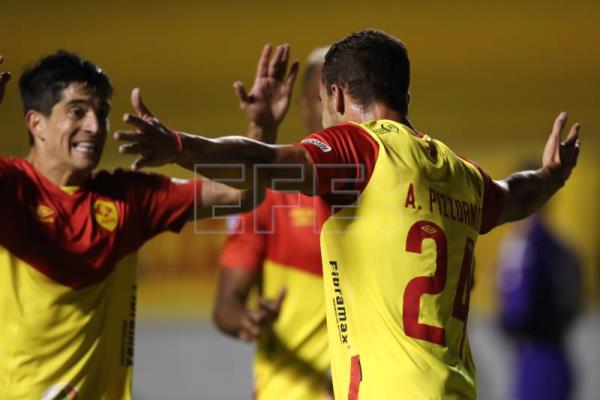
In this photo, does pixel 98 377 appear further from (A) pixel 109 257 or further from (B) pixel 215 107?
(B) pixel 215 107

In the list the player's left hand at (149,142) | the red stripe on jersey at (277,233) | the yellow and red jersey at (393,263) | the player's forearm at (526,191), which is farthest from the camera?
the red stripe on jersey at (277,233)

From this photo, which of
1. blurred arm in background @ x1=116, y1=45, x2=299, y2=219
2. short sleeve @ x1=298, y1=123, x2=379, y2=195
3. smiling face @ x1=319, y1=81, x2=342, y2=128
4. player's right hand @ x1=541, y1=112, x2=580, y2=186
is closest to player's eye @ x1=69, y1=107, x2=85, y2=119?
blurred arm in background @ x1=116, y1=45, x2=299, y2=219

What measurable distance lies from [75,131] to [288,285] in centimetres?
148

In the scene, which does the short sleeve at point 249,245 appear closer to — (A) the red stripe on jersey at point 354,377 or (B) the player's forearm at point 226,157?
(A) the red stripe on jersey at point 354,377

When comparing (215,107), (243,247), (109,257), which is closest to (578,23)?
(215,107)

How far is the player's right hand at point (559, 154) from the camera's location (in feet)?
14.6

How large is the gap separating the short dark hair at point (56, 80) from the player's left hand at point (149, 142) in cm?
147

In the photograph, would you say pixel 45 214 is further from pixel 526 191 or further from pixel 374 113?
pixel 526 191

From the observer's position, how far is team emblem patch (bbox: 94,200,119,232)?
14.5 ft

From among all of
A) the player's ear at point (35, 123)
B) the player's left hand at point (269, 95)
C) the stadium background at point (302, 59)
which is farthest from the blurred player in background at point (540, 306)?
the player's ear at point (35, 123)

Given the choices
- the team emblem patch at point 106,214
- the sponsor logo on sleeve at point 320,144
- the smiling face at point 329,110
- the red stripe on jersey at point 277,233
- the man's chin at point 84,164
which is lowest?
the red stripe on jersey at point 277,233

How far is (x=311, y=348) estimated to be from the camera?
17.4 feet

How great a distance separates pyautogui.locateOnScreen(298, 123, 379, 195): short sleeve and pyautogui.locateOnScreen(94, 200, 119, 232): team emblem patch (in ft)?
4.34

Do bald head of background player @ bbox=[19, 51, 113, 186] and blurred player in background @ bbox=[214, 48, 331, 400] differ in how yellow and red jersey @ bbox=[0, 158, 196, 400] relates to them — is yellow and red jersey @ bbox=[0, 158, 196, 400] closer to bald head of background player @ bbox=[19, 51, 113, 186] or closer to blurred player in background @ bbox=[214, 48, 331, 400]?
bald head of background player @ bbox=[19, 51, 113, 186]
